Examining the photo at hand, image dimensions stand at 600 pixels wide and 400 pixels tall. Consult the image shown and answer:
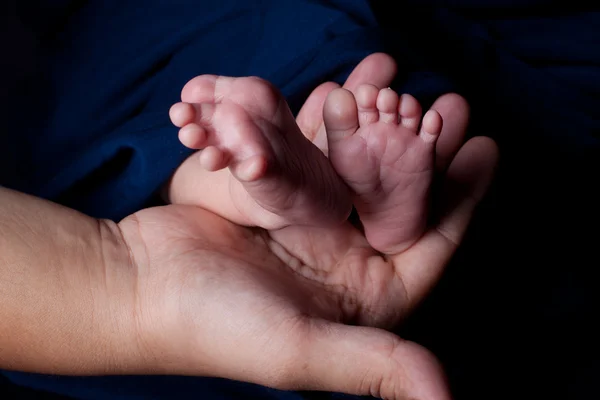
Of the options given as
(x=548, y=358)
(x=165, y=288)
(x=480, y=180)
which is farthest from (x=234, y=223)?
(x=548, y=358)

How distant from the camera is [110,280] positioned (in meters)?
0.60

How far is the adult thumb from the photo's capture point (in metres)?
0.50

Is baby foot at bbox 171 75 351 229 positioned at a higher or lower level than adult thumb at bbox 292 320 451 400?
higher

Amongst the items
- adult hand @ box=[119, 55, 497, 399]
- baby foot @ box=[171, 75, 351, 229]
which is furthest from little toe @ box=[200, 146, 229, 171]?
adult hand @ box=[119, 55, 497, 399]

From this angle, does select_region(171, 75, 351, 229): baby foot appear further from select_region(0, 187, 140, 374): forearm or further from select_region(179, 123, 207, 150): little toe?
select_region(0, 187, 140, 374): forearm

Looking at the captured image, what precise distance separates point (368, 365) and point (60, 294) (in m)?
0.30

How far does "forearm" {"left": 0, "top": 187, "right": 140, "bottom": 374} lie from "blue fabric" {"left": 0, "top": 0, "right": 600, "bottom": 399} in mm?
160

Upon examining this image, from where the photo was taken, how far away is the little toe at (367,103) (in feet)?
1.94

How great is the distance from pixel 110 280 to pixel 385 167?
0.99 feet

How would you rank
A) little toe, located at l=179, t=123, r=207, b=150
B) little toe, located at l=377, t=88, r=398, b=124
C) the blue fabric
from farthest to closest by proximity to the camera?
the blue fabric < little toe, located at l=377, t=88, r=398, b=124 < little toe, located at l=179, t=123, r=207, b=150

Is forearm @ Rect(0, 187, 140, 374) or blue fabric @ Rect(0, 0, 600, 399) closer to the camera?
forearm @ Rect(0, 187, 140, 374)

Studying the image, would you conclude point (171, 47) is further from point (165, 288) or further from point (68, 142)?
point (165, 288)

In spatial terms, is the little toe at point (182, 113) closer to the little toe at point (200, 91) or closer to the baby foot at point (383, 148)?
the little toe at point (200, 91)

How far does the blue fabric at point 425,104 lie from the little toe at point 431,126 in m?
0.20
